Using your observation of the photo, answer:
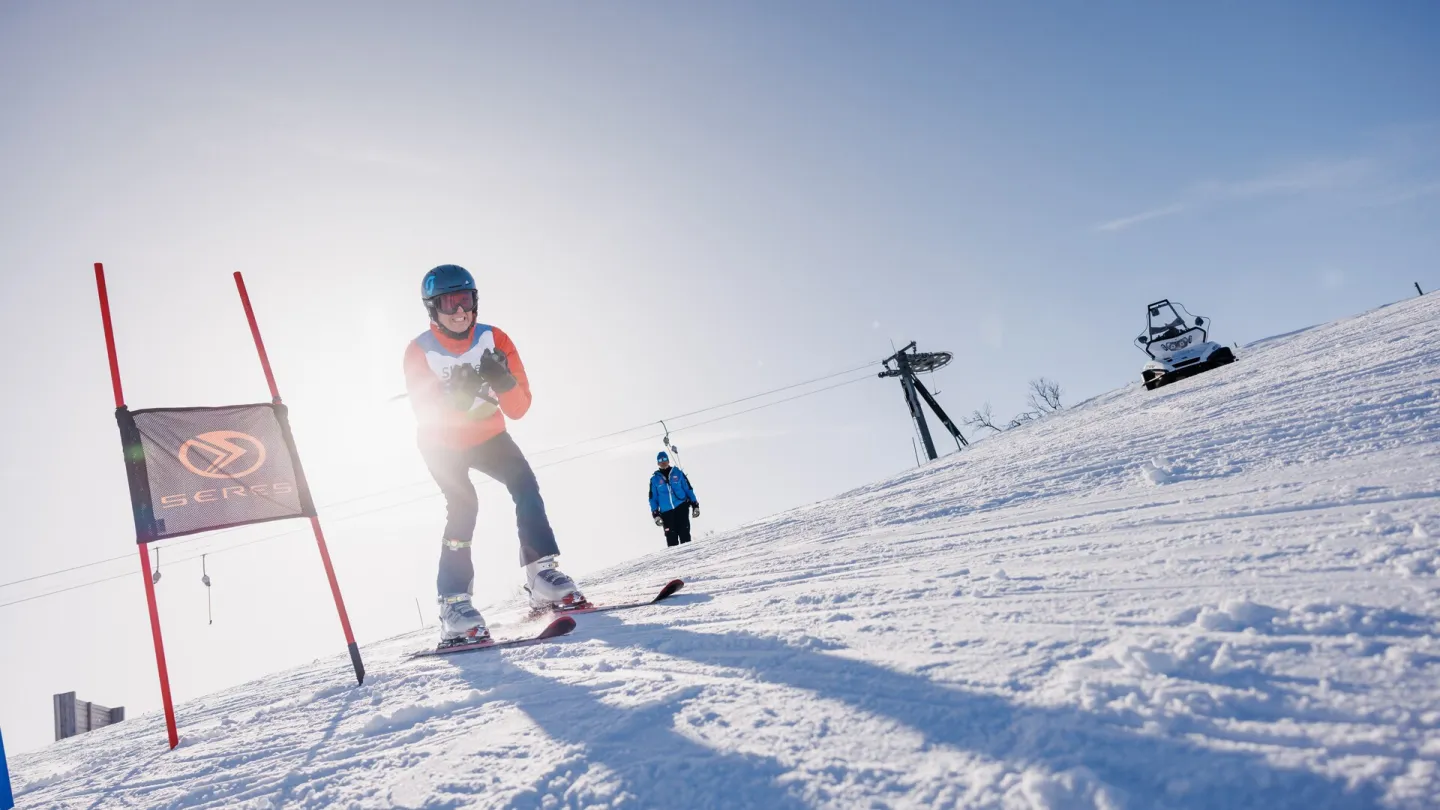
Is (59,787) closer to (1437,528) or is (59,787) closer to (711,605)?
(711,605)

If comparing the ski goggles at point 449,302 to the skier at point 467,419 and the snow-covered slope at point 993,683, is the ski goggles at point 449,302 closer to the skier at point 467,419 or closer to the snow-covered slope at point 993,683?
the skier at point 467,419

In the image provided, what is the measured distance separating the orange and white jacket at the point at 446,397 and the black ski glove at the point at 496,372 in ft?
0.18

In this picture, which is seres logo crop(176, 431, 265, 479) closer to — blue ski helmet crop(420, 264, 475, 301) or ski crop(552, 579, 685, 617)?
Answer: blue ski helmet crop(420, 264, 475, 301)

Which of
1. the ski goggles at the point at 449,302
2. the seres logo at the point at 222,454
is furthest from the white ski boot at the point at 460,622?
the ski goggles at the point at 449,302

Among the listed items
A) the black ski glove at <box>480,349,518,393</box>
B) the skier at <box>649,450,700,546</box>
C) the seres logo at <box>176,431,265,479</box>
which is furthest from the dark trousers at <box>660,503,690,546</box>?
the seres logo at <box>176,431,265,479</box>

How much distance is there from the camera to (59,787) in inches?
111

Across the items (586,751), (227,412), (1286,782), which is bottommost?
(1286,782)

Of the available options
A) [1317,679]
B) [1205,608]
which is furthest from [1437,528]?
[1317,679]

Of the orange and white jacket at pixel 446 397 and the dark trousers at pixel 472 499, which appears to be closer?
the dark trousers at pixel 472 499

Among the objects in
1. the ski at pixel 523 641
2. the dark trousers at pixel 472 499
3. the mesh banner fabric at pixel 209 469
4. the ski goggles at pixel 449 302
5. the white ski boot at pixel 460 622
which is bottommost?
the ski at pixel 523 641

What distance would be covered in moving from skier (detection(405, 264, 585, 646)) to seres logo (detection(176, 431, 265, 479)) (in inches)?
33.9

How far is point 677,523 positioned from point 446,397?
8554 millimetres

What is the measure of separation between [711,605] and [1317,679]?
89.9 inches

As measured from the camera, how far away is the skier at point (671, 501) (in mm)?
12219
